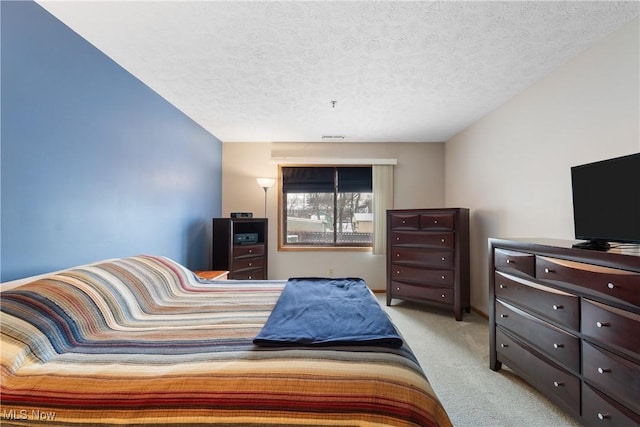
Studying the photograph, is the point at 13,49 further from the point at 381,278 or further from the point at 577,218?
the point at 381,278

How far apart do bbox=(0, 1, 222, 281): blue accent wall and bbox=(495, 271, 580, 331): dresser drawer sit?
9.66 feet

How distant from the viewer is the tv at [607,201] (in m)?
1.34

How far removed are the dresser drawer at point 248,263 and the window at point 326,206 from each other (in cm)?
65

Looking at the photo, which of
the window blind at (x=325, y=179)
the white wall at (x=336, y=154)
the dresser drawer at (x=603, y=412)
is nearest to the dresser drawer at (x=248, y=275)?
the white wall at (x=336, y=154)

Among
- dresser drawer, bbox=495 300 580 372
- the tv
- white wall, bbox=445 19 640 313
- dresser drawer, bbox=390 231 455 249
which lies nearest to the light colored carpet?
dresser drawer, bbox=495 300 580 372

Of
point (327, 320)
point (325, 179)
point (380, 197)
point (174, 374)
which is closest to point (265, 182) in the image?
point (325, 179)

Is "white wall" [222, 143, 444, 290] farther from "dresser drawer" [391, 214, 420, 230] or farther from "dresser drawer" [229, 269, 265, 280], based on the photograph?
"dresser drawer" [391, 214, 420, 230]

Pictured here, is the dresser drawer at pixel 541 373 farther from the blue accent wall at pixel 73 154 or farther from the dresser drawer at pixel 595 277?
the blue accent wall at pixel 73 154

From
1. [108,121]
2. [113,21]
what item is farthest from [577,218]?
[108,121]

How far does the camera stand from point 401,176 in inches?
164

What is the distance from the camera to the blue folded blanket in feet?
3.51

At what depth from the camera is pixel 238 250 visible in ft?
11.3

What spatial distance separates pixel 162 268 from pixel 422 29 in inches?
92.6

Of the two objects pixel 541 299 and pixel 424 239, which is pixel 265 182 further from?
pixel 541 299
